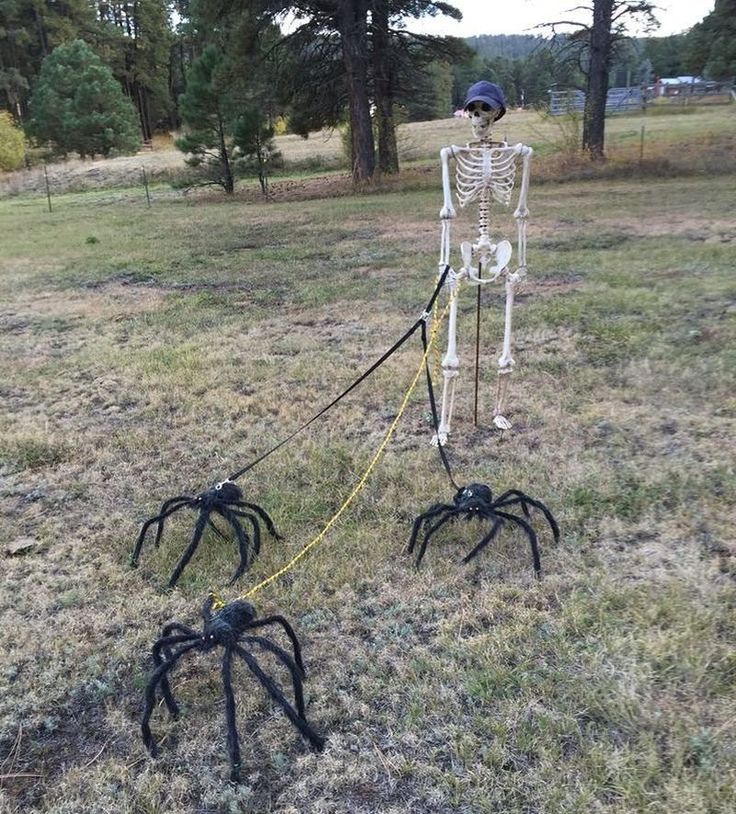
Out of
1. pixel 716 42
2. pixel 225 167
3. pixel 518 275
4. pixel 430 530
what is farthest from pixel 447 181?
pixel 716 42

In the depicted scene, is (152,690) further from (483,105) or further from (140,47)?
(140,47)

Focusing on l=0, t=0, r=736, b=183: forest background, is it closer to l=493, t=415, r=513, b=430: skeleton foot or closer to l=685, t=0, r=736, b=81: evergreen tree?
l=685, t=0, r=736, b=81: evergreen tree

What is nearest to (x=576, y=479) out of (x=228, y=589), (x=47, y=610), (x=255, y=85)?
(x=228, y=589)

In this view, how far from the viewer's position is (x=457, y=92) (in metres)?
64.4

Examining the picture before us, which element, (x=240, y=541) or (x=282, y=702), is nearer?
(x=282, y=702)

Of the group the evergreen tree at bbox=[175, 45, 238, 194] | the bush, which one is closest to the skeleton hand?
the evergreen tree at bbox=[175, 45, 238, 194]

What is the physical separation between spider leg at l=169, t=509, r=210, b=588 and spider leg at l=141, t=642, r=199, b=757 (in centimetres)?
69

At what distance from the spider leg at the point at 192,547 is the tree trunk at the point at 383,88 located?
56.9 ft

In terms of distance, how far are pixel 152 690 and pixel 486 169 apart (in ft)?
9.53

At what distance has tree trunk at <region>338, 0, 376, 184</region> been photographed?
16359 millimetres

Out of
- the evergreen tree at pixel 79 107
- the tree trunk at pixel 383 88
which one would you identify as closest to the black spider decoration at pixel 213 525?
the tree trunk at pixel 383 88

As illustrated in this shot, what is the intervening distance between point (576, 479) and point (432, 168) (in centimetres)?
1901

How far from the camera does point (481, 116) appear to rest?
344 centimetres

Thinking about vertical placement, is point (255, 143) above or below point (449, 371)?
above
